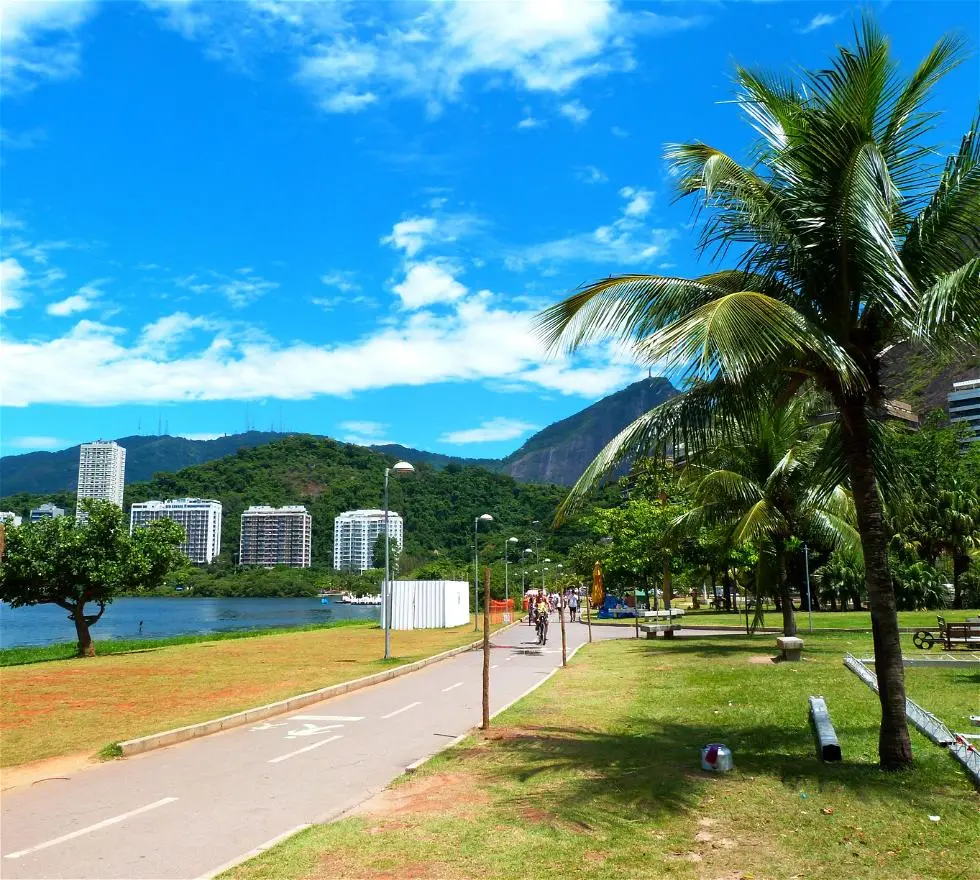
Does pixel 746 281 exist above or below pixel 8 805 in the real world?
above

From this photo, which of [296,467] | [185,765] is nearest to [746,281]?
[185,765]

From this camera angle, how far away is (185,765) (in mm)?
9727

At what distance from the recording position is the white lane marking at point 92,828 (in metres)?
6.42

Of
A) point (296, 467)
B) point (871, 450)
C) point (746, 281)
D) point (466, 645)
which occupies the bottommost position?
point (466, 645)

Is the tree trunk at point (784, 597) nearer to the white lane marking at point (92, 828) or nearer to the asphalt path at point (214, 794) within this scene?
the asphalt path at point (214, 794)

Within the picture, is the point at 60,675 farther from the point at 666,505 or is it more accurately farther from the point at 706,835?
the point at 666,505

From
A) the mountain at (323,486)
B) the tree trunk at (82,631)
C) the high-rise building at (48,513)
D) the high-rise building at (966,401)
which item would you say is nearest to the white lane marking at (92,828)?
the tree trunk at (82,631)

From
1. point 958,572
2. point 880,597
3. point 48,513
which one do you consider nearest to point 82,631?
point 48,513

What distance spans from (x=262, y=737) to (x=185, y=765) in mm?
1918

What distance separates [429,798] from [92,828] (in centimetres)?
277

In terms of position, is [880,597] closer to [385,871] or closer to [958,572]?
[385,871]

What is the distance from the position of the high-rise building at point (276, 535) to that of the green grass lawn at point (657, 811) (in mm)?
163903

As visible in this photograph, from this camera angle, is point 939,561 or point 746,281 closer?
point 746,281

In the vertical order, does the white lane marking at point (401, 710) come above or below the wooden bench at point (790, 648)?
below
